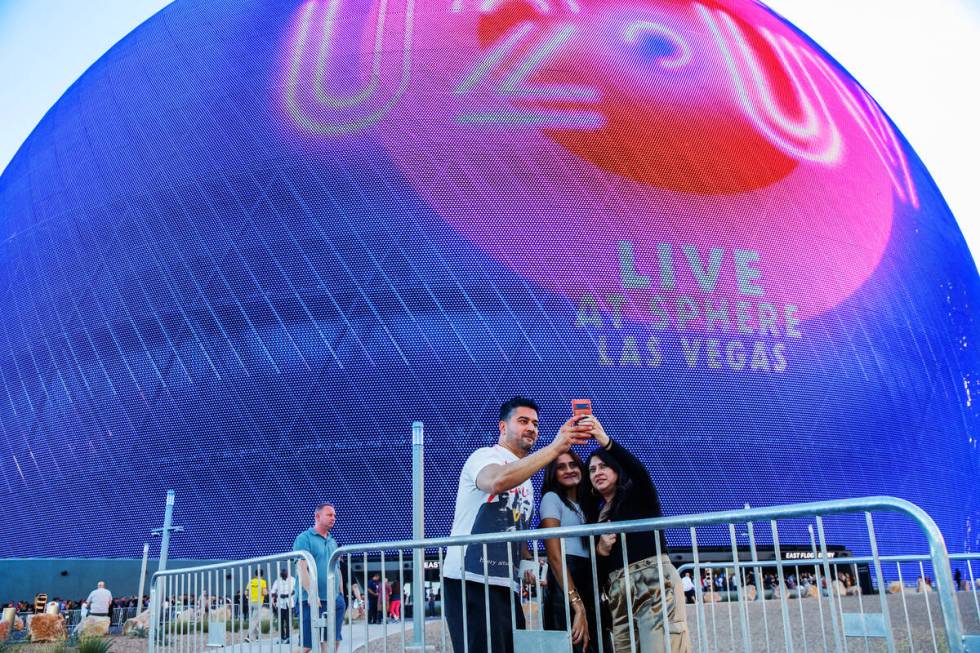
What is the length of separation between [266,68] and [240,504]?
11.4 metres

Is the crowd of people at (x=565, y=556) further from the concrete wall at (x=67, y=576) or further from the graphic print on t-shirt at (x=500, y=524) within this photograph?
the concrete wall at (x=67, y=576)

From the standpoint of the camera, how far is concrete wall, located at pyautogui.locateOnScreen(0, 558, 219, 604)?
2020 centimetres

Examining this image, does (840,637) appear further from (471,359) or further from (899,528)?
(899,528)

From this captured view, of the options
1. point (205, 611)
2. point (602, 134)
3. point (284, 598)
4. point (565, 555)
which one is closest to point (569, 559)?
point (565, 555)

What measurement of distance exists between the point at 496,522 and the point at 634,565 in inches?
24.5

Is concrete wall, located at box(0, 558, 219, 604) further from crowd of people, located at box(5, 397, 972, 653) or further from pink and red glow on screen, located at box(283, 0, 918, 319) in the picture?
crowd of people, located at box(5, 397, 972, 653)

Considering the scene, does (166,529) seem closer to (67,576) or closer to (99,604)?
(67,576)

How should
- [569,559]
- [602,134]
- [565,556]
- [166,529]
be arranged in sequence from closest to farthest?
[565,556] → [569,559] → [166,529] → [602,134]

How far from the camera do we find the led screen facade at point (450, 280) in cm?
1906

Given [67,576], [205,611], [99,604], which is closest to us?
[205,611]

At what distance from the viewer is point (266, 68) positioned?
74.2 ft

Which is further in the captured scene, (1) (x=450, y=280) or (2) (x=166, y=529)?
(1) (x=450, y=280)

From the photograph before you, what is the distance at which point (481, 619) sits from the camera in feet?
11.5

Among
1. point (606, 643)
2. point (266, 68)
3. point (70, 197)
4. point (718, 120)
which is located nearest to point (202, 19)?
point (266, 68)
